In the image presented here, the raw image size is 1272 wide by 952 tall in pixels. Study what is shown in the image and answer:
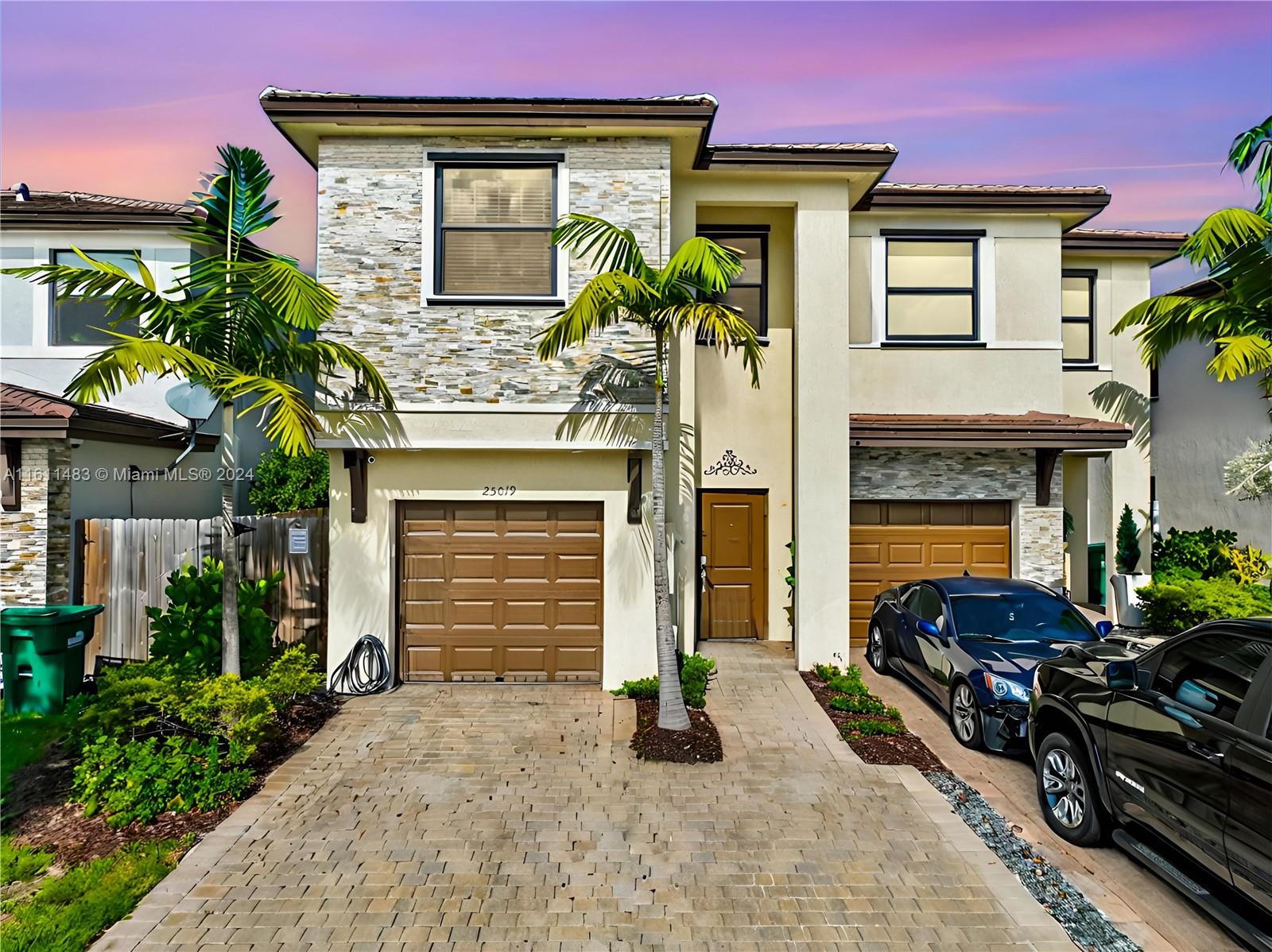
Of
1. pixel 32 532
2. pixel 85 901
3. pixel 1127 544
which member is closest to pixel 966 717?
pixel 85 901

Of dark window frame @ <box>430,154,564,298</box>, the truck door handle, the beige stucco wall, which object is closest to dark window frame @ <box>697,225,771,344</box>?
dark window frame @ <box>430,154,564,298</box>

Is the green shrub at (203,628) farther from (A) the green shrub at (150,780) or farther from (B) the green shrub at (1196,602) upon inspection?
(B) the green shrub at (1196,602)

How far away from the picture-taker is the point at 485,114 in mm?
8336

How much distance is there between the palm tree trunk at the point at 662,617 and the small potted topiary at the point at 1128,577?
8539 millimetres

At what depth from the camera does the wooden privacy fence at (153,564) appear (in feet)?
29.3

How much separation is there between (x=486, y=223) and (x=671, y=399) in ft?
10.2

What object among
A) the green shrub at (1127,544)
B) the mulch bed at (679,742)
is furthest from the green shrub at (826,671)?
the green shrub at (1127,544)

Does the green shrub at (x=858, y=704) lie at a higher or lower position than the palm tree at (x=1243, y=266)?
lower

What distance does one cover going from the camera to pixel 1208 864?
4.23 metres

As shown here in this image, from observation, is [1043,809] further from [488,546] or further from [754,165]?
[754,165]

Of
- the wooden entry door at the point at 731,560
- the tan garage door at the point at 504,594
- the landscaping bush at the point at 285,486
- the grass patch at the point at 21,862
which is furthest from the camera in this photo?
the landscaping bush at the point at 285,486

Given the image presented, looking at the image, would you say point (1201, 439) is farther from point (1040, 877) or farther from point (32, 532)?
point (32, 532)

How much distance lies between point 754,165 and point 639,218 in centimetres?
200

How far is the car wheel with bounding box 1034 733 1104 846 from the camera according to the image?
17.2 ft
